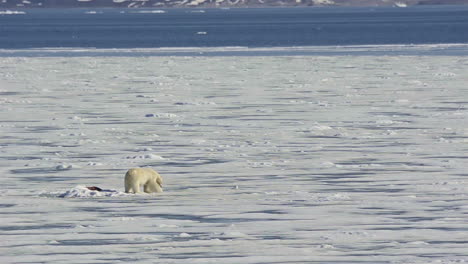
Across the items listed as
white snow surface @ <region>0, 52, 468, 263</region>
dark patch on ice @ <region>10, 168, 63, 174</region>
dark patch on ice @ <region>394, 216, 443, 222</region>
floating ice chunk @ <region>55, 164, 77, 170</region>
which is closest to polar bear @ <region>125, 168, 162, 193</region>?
white snow surface @ <region>0, 52, 468, 263</region>

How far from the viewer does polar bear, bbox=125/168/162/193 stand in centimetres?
1057

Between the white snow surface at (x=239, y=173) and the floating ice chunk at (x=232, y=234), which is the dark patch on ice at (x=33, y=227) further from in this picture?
the floating ice chunk at (x=232, y=234)

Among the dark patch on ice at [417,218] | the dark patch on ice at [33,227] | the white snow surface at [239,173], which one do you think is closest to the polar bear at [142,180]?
the white snow surface at [239,173]

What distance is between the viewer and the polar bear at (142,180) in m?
10.6

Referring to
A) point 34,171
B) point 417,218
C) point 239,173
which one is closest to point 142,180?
point 239,173

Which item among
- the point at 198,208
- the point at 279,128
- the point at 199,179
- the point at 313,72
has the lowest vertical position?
the point at 198,208

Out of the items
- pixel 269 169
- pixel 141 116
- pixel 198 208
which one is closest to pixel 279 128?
pixel 141 116

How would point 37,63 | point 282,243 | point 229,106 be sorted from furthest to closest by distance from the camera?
point 37,63 → point 229,106 → point 282,243

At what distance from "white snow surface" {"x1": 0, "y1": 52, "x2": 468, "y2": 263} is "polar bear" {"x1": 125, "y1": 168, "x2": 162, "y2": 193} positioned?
10 cm

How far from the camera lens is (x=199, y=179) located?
1150cm

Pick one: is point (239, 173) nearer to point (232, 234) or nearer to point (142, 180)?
point (142, 180)

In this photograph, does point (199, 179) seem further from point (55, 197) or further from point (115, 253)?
point (115, 253)

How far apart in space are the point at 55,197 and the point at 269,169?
252 cm

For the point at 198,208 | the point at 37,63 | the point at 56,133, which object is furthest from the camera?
the point at 37,63
